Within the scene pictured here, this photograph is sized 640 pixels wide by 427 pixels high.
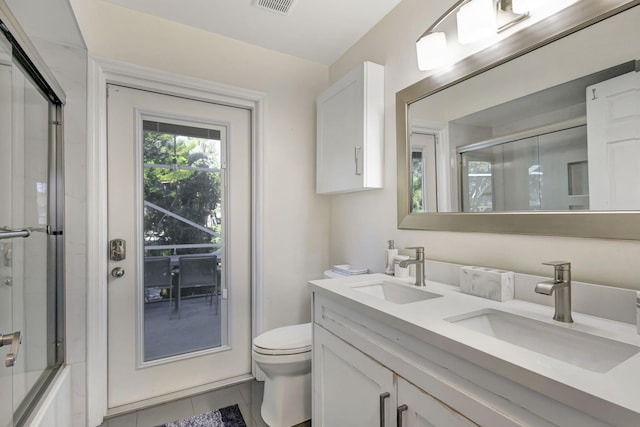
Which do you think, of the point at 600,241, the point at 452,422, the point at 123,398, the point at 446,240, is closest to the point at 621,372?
the point at 452,422

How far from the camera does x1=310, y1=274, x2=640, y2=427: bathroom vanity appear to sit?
0.57 meters

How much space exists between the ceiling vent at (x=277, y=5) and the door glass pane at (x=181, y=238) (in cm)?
82

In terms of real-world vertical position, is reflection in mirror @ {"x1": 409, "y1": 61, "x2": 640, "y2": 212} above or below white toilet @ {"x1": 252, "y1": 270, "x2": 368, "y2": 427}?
above

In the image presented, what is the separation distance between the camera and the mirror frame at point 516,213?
36.7 inches

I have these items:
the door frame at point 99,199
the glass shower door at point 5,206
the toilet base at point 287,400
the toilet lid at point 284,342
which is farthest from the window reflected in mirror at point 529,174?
the glass shower door at point 5,206

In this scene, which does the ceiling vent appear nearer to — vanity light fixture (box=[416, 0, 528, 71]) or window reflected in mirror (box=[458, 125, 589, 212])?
vanity light fixture (box=[416, 0, 528, 71])

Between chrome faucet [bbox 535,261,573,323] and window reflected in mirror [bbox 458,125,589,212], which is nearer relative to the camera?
chrome faucet [bbox 535,261,573,323]

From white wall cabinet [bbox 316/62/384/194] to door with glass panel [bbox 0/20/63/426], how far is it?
153cm

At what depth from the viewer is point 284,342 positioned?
1668 millimetres

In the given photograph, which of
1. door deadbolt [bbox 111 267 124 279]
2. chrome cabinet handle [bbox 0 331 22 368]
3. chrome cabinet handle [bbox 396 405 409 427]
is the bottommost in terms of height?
chrome cabinet handle [bbox 396 405 409 427]

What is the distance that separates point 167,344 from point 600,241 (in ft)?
7.42

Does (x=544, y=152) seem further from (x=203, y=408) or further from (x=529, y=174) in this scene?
(x=203, y=408)

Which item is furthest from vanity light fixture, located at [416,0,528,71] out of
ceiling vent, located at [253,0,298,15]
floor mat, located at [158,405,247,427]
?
floor mat, located at [158,405,247,427]

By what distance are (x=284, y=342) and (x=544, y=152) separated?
1.46 meters
